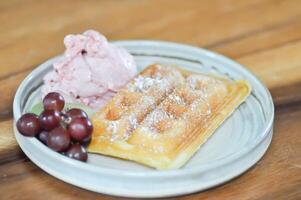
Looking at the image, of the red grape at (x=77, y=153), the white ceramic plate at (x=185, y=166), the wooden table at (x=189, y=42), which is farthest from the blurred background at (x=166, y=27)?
the red grape at (x=77, y=153)

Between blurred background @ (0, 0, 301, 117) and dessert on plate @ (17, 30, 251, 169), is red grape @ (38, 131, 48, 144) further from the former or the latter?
blurred background @ (0, 0, 301, 117)

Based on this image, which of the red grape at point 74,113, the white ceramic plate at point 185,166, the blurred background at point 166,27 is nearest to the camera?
the white ceramic plate at point 185,166

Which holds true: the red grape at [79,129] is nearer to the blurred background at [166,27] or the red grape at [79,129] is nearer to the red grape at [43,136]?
the red grape at [43,136]

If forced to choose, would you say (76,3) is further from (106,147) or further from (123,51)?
(106,147)

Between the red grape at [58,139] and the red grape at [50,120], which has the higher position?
the red grape at [50,120]

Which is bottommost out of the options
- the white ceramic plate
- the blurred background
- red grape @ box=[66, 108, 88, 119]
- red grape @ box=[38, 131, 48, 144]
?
the blurred background

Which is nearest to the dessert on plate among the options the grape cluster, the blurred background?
the grape cluster

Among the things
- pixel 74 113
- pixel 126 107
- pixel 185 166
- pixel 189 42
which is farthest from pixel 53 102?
pixel 189 42

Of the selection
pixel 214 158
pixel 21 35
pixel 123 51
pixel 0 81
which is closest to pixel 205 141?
pixel 214 158

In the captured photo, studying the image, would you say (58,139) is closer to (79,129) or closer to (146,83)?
(79,129)
